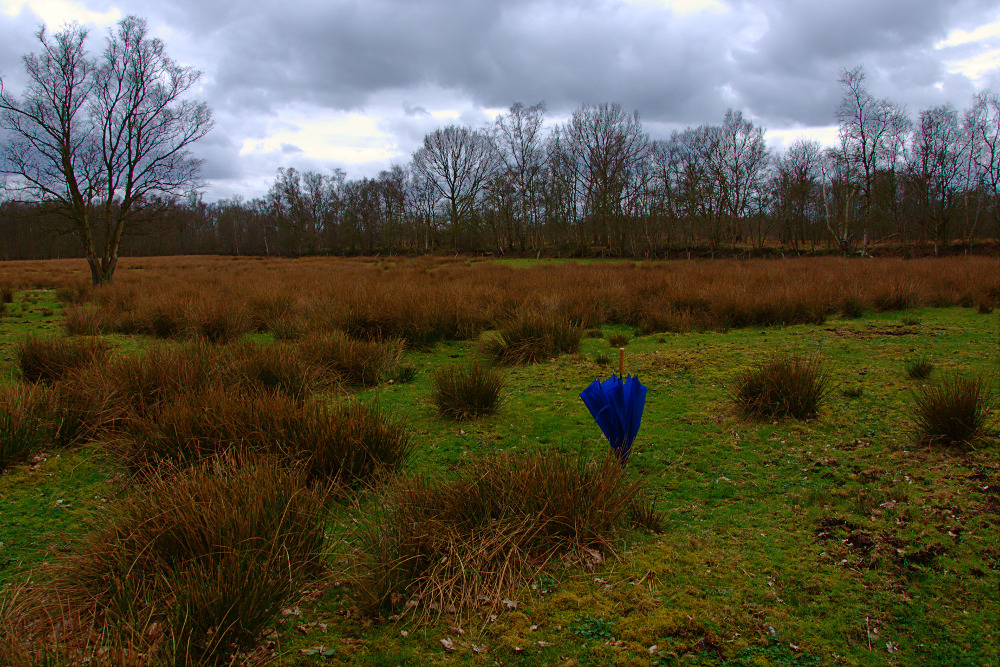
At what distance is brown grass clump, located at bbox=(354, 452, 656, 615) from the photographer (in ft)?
8.25

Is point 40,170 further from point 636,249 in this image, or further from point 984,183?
point 984,183

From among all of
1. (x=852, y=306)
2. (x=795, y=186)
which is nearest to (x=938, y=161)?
(x=795, y=186)

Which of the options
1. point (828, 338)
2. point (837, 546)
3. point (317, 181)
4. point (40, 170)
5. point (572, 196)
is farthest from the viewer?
point (317, 181)

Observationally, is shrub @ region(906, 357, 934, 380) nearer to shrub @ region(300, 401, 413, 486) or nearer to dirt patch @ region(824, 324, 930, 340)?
dirt patch @ region(824, 324, 930, 340)

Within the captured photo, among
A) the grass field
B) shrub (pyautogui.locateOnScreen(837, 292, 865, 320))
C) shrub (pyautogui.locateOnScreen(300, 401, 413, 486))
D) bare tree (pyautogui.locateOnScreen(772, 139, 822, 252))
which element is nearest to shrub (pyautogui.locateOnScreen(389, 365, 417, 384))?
the grass field

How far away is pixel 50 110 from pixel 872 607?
2271 cm

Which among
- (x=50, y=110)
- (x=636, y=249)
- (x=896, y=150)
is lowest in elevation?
(x=636, y=249)

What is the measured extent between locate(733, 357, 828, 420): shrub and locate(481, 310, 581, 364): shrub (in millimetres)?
3193

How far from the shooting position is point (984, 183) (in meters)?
38.9

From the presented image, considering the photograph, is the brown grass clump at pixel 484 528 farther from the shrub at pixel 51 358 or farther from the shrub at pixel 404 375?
the shrub at pixel 51 358

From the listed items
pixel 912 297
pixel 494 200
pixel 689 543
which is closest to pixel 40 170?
pixel 689 543

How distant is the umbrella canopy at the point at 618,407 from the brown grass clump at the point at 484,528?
37 cm

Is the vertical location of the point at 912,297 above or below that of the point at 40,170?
below

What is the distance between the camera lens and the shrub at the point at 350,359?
262 inches
